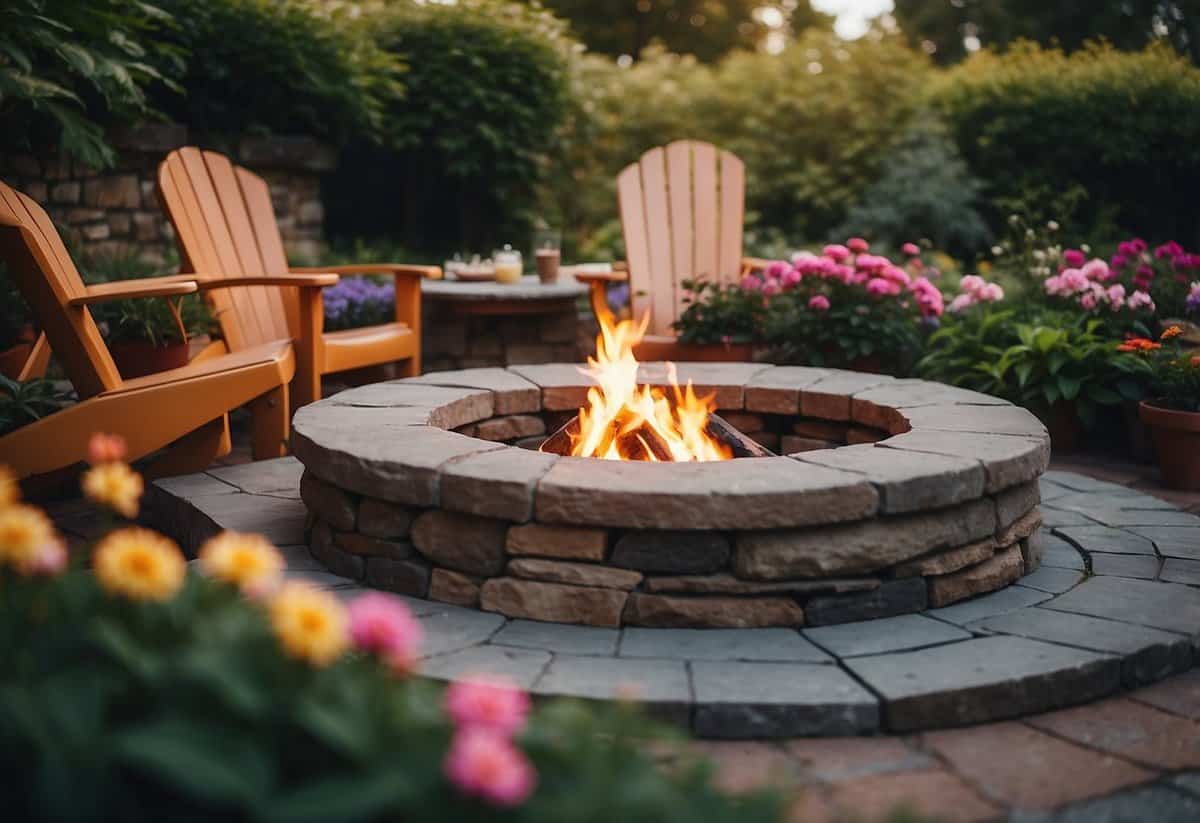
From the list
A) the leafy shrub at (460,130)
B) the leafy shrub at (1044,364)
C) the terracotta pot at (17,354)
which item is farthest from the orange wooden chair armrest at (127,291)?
the leafy shrub at (460,130)

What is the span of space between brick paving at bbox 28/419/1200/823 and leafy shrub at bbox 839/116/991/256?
6.10 meters

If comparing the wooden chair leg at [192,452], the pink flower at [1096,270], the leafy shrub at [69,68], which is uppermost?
the leafy shrub at [69,68]

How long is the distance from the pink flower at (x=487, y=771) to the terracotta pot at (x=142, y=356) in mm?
3158

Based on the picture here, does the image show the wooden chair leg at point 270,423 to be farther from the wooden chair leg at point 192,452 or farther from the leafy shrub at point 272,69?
the leafy shrub at point 272,69

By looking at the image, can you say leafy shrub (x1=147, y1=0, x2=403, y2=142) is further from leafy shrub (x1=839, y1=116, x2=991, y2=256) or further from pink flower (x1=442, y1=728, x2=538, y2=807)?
pink flower (x1=442, y1=728, x2=538, y2=807)

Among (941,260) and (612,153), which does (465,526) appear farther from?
(612,153)

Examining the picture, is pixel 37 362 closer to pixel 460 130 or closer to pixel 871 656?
pixel 871 656

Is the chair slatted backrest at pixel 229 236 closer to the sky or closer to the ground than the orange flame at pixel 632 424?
closer to the sky

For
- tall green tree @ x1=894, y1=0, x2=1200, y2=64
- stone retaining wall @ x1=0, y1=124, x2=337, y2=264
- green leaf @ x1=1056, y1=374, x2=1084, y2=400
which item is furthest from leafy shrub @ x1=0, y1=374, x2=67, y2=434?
tall green tree @ x1=894, y1=0, x2=1200, y2=64

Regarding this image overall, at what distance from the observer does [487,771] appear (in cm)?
107

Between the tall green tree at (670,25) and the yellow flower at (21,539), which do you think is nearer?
the yellow flower at (21,539)

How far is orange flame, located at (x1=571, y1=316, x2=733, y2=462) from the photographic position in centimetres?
291

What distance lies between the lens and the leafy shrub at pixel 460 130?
6996 mm

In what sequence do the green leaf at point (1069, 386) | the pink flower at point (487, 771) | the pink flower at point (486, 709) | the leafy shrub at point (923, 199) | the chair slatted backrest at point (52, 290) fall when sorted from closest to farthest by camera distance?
the pink flower at point (487, 771), the pink flower at point (486, 709), the chair slatted backrest at point (52, 290), the green leaf at point (1069, 386), the leafy shrub at point (923, 199)
